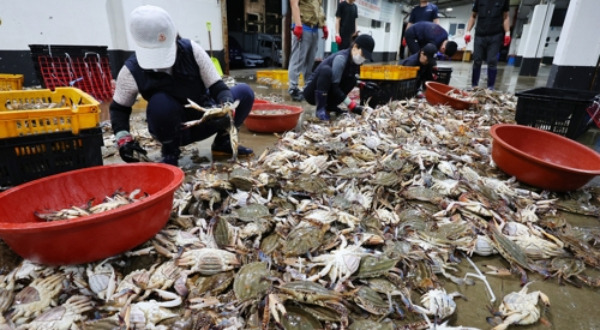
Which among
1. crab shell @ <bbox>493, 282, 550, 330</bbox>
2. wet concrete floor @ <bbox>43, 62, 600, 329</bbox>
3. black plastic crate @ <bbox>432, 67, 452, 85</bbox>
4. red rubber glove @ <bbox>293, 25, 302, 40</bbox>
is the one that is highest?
red rubber glove @ <bbox>293, 25, 302, 40</bbox>

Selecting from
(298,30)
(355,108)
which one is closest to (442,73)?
(355,108)

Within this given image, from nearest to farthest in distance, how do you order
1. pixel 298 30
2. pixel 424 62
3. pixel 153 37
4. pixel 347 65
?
pixel 153 37, pixel 347 65, pixel 298 30, pixel 424 62

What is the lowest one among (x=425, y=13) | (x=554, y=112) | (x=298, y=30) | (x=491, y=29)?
(x=554, y=112)

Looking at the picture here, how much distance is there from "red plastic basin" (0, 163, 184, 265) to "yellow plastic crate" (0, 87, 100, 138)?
0.31m

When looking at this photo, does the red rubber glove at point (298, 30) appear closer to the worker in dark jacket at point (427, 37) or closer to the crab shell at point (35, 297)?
the worker in dark jacket at point (427, 37)

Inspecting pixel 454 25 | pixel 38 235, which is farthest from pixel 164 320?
pixel 454 25

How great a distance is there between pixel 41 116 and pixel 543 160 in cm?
388

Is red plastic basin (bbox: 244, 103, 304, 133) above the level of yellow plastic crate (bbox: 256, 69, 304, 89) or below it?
below

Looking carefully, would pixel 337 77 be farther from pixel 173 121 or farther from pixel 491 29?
pixel 491 29

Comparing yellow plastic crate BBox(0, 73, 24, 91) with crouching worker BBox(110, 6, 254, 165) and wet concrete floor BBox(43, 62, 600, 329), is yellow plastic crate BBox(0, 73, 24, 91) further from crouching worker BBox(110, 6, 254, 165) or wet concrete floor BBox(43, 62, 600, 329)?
wet concrete floor BBox(43, 62, 600, 329)

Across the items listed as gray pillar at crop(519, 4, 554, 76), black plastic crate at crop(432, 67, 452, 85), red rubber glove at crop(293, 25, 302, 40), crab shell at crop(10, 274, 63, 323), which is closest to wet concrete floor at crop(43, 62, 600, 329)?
crab shell at crop(10, 274, 63, 323)

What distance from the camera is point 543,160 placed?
2805mm

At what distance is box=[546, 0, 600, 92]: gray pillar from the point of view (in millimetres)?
5102

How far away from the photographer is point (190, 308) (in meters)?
1.45
